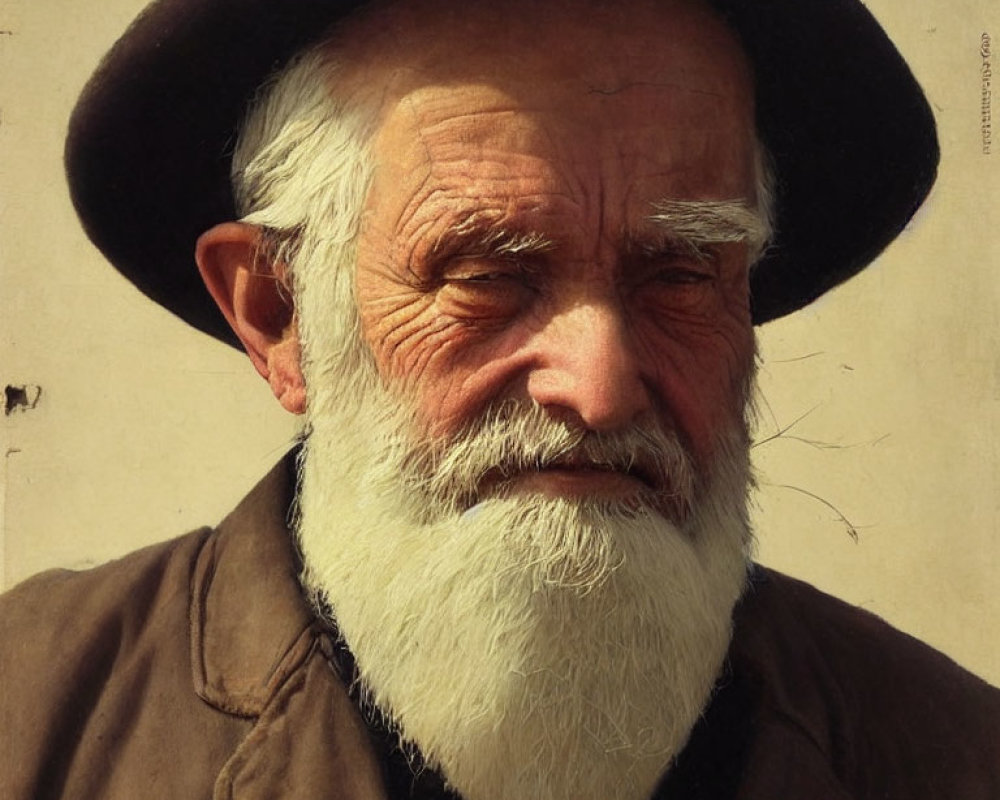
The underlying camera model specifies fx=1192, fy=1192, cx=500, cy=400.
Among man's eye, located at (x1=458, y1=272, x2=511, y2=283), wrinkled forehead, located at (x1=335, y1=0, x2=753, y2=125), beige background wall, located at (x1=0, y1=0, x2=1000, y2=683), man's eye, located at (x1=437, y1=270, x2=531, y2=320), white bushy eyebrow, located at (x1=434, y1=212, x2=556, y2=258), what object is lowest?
beige background wall, located at (x1=0, y1=0, x2=1000, y2=683)

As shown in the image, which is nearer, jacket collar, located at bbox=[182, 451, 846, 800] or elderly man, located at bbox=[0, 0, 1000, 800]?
elderly man, located at bbox=[0, 0, 1000, 800]

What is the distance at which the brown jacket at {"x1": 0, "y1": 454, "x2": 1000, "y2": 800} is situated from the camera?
2180mm

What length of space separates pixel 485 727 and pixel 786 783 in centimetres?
66

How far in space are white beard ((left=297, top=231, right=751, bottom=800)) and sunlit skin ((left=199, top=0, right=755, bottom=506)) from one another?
8 cm

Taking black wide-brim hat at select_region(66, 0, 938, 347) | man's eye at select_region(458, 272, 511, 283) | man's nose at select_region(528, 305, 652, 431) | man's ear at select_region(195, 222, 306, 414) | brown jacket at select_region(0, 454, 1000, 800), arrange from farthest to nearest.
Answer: man's ear at select_region(195, 222, 306, 414), black wide-brim hat at select_region(66, 0, 938, 347), brown jacket at select_region(0, 454, 1000, 800), man's eye at select_region(458, 272, 511, 283), man's nose at select_region(528, 305, 652, 431)

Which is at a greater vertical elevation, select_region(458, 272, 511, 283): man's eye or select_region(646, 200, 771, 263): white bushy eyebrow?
select_region(458, 272, 511, 283): man's eye

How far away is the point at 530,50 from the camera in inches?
81.5

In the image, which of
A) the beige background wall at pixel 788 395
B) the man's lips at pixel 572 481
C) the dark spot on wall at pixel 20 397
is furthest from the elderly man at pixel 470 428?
the dark spot on wall at pixel 20 397

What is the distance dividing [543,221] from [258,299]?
691 millimetres

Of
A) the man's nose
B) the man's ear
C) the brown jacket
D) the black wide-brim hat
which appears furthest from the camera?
the man's ear

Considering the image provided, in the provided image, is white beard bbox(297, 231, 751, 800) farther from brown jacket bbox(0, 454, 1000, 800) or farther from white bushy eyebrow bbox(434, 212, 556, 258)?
white bushy eyebrow bbox(434, 212, 556, 258)

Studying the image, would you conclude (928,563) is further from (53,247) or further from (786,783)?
(53,247)

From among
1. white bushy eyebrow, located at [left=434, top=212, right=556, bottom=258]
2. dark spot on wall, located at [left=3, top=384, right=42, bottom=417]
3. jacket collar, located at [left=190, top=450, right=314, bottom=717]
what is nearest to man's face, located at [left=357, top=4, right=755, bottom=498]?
white bushy eyebrow, located at [left=434, top=212, right=556, bottom=258]

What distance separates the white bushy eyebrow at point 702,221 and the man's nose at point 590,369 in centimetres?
19
